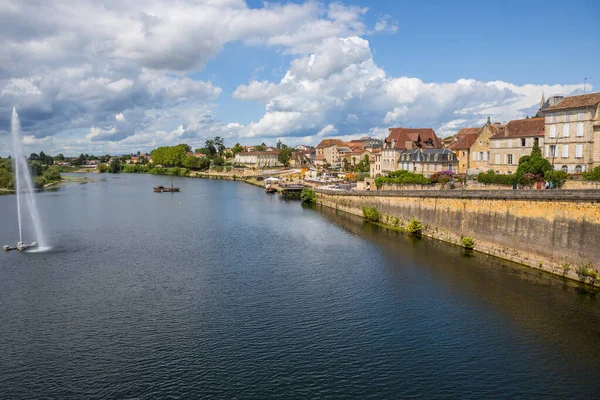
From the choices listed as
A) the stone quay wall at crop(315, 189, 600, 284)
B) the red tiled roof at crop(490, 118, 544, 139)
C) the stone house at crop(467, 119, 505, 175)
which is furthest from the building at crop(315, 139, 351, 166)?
the stone quay wall at crop(315, 189, 600, 284)

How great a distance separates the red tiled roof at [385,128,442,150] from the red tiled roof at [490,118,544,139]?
1949cm

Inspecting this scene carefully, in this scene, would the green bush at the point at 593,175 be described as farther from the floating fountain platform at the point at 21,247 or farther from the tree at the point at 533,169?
the floating fountain platform at the point at 21,247

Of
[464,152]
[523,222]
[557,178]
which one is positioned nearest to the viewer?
[523,222]

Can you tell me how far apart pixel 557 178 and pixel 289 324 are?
2963 cm

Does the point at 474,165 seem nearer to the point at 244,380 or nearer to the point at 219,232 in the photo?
the point at 219,232

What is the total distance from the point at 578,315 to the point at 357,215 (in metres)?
39.1

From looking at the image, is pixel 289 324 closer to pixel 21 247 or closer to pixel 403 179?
pixel 21 247

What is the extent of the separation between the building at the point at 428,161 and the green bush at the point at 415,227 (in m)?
16.1

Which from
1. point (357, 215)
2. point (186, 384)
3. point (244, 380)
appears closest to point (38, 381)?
point (186, 384)

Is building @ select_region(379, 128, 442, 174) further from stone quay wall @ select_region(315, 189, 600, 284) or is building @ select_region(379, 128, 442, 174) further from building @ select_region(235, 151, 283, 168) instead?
building @ select_region(235, 151, 283, 168)

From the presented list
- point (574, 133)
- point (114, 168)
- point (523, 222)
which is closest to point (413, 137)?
point (574, 133)

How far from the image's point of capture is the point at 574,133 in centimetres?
4331

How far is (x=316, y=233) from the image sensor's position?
50.1 meters

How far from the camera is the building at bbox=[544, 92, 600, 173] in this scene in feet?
137
